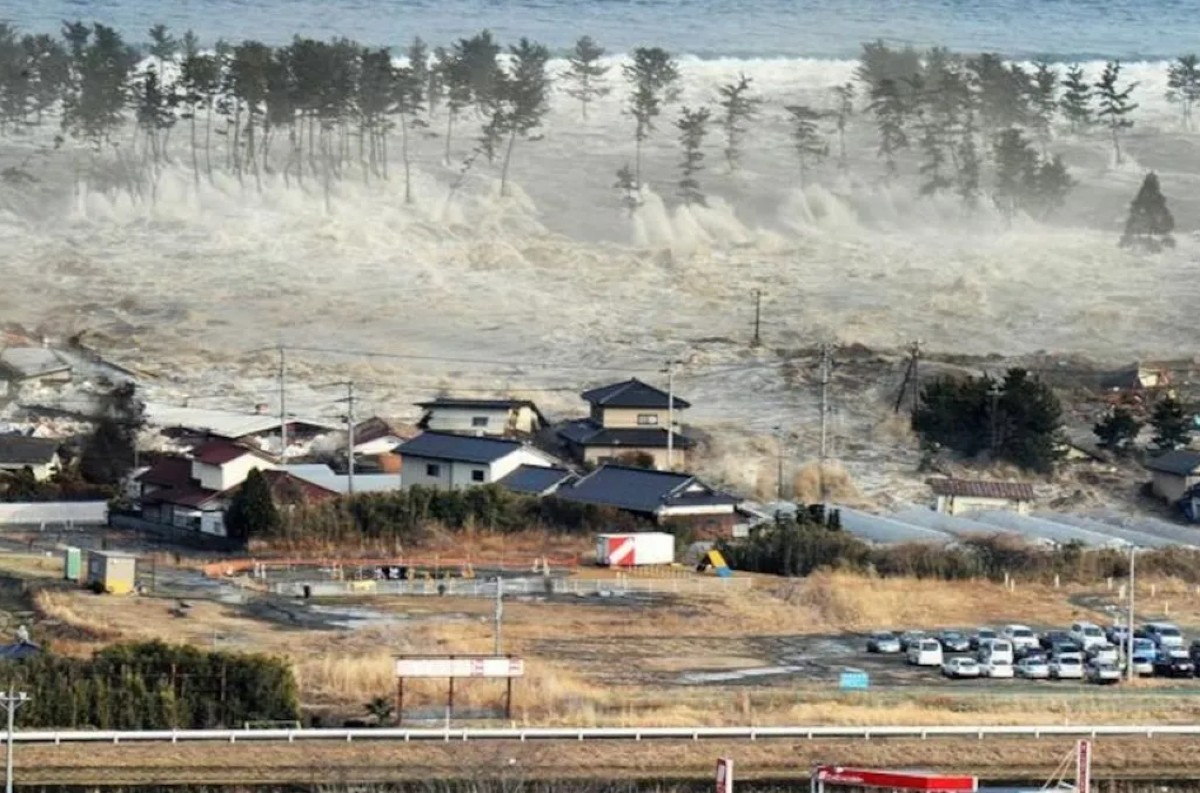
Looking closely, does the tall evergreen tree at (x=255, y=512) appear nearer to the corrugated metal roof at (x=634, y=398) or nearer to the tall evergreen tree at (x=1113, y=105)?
the corrugated metal roof at (x=634, y=398)

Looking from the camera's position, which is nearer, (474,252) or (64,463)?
(64,463)

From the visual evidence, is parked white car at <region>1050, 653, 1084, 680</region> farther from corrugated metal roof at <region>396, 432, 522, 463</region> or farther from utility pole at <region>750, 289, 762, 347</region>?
utility pole at <region>750, 289, 762, 347</region>

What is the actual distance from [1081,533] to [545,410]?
7.65 meters

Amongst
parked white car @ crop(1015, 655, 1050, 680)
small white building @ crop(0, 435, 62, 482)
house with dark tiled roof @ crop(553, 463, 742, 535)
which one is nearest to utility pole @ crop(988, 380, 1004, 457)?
house with dark tiled roof @ crop(553, 463, 742, 535)

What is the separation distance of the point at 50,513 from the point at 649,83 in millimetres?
19985

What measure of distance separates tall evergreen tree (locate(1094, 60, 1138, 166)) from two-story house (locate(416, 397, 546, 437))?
690 inches

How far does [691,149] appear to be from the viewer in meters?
46.9

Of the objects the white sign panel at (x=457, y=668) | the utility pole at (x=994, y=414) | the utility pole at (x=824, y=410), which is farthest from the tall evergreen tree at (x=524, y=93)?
the white sign panel at (x=457, y=668)

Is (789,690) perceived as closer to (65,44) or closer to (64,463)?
(64,463)

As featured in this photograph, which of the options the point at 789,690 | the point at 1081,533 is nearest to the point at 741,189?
the point at 1081,533

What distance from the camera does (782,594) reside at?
26.5m

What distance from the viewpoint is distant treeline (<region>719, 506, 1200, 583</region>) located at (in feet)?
91.7

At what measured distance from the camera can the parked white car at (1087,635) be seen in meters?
24.2

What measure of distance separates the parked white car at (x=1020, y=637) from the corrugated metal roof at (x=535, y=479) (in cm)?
682
